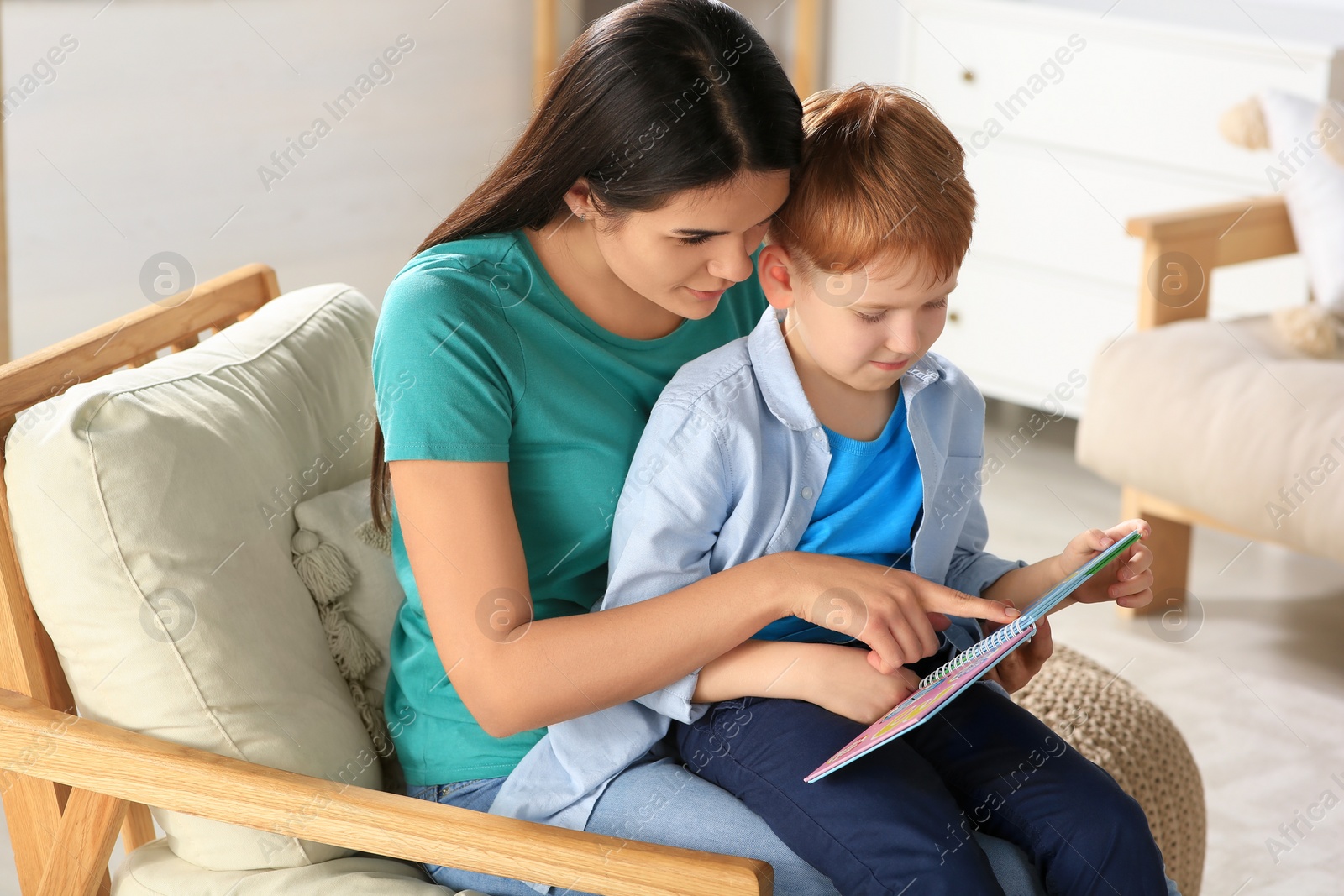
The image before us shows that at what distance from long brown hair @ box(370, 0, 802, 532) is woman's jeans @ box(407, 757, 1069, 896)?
468 millimetres

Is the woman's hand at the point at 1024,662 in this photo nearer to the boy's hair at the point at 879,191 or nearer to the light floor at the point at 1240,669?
the boy's hair at the point at 879,191

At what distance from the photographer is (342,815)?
3.31 ft

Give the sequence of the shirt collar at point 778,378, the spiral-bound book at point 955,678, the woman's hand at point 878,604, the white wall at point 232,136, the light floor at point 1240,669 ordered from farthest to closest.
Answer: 1. the white wall at point 232,136
2. the light floor at point 1240,669
3. the shirt collar at point 778,378
4. the woman's hand at point 878,604
5. the spiral-bound book at point 955,678

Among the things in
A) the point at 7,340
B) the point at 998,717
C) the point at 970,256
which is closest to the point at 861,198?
the point at 998,717

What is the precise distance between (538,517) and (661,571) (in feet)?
0.43

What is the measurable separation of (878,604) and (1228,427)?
157cm

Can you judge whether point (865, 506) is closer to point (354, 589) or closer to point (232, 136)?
point (354, 589)

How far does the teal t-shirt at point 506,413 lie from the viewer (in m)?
1.05

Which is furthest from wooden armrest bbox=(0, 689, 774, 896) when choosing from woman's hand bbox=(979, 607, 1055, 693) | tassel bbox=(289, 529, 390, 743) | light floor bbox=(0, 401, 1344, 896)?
light floor bbox=(0, 401, 1344, 896)

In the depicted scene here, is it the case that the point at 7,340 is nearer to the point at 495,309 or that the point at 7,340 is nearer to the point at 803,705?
the point at 495,309

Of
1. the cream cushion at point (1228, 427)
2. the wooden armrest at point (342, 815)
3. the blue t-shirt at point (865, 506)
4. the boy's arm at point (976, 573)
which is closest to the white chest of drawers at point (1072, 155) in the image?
the cream cushion at point (1228, 427)

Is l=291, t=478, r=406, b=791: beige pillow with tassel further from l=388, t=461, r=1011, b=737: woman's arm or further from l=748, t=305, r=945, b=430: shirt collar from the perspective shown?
l=748, t=305, r=945, b=430: shirt collar

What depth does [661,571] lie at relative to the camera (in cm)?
108

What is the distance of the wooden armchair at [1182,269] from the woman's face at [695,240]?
1558 mm
